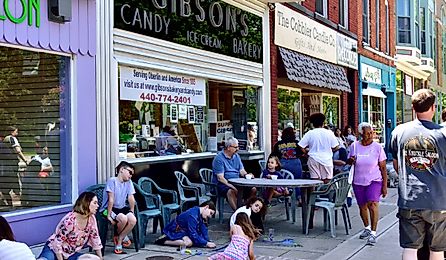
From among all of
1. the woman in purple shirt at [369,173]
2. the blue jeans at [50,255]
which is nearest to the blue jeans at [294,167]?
the woman in purple shirt at [369,173]

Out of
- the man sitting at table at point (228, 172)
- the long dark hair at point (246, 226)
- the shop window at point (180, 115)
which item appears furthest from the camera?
the man sitting at table at point (228, 172)

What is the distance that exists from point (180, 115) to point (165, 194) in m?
1.71

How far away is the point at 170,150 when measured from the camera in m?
10.4

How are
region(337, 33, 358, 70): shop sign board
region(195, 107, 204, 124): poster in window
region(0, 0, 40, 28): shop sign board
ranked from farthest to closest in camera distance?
1. region(337, 33, 358, 70): shop sign board
2. region(195, 107, 204, 124): poster in window
3. region(0, 0, 40, 28): shop sign board

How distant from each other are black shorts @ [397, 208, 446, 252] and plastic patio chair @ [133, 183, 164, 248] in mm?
3677

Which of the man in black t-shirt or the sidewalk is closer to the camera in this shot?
the man in black t-shirt

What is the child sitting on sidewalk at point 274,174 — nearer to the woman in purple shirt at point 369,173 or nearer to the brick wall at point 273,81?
the woman in purple shirt at point 369,173

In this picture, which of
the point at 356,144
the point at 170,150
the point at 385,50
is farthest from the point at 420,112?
the point at 385,50

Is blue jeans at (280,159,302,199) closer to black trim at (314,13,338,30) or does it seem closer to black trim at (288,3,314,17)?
black trim at (288,3,314,17)

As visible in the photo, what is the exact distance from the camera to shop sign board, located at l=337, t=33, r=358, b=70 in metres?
18.5

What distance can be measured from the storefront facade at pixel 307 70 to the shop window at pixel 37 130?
7.17 metres

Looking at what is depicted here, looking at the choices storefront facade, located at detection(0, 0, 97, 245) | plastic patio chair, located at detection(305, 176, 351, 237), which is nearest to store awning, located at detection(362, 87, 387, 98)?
plastic patio chair, located at detection(305, 176, 351, 237)

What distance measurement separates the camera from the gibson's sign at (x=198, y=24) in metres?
9.05

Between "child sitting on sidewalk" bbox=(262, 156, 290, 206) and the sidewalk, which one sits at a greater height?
"child sitting on sidewalk" bbox=(262, 156, 290, 206)
